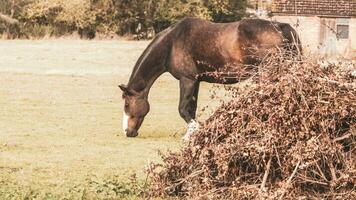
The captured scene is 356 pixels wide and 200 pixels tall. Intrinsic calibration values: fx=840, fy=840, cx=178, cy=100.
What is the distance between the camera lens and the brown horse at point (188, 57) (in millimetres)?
15953

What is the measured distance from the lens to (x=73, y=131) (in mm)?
17344

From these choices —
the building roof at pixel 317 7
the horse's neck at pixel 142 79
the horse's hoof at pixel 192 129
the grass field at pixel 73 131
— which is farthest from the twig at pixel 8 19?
the horse's hoof at pixel 192 129

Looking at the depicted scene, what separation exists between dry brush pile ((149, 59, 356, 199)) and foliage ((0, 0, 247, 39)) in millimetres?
51293

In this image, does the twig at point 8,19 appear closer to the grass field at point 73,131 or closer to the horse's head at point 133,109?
the grass field at point 73,131

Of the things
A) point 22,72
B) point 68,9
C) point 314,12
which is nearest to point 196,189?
point 22,72

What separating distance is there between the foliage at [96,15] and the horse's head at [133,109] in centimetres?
4426

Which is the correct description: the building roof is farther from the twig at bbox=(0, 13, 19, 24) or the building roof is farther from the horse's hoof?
the horse's hoof

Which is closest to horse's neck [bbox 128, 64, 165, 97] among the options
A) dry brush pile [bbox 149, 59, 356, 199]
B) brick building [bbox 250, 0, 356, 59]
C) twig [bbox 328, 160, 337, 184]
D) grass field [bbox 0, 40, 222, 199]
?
grass field [bbox 0, 40, 222, 199]

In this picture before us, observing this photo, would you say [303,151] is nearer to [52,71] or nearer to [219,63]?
[219,63]

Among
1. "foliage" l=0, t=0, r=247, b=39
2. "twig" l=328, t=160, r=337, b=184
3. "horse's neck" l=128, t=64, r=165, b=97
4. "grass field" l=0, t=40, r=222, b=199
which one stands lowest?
"foliage" l=0, t=0, r=247, b=39

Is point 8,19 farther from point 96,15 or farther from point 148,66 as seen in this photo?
point 148,66

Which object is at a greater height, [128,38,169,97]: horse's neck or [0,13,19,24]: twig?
[128,38,169,97]: horse's neck

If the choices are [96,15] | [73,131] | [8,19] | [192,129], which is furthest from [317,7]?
[192,129]

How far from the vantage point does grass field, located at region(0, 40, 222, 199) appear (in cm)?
1066
